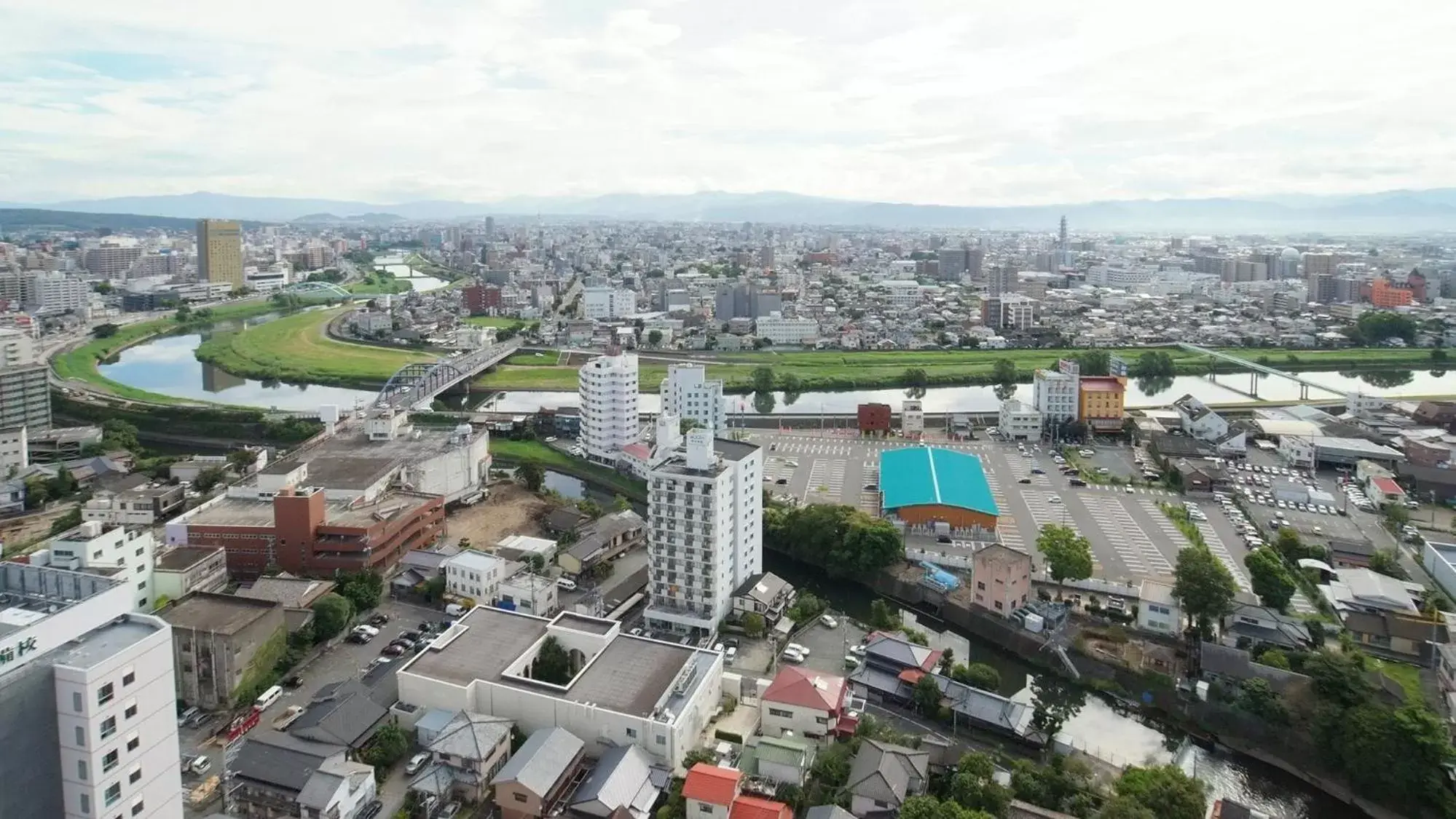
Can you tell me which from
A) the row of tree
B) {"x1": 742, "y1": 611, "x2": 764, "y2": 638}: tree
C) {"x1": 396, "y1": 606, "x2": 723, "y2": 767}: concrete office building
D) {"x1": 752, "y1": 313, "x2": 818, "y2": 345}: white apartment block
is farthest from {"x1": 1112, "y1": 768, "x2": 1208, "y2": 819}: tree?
{"x1": 752, "y1": 313, "x2": 818, "y2": 345}: white apartment block

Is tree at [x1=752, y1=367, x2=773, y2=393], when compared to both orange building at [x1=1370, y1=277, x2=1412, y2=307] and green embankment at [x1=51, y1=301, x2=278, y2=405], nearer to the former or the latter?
green embankment at [x1=51, y1=301, x2=278, y2=405]

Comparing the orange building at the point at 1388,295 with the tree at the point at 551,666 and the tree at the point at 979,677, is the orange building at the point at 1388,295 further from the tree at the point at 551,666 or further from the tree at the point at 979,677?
the tree at the point at 551,666

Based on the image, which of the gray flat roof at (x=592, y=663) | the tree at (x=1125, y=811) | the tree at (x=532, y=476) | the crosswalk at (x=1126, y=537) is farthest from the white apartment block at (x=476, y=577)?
the crosswalk at (x=1126, y=537)

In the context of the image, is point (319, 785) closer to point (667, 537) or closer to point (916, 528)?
point (667, 537)

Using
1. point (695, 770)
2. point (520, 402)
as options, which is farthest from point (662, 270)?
point (695, 770)

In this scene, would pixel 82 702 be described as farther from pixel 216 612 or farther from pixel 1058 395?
pixel 1058 395

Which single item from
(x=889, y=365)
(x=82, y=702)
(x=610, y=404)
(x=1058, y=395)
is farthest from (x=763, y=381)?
(x=82, y=702)

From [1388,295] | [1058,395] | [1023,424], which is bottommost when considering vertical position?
[1023,424]

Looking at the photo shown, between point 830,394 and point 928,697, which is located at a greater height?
point 830,394
